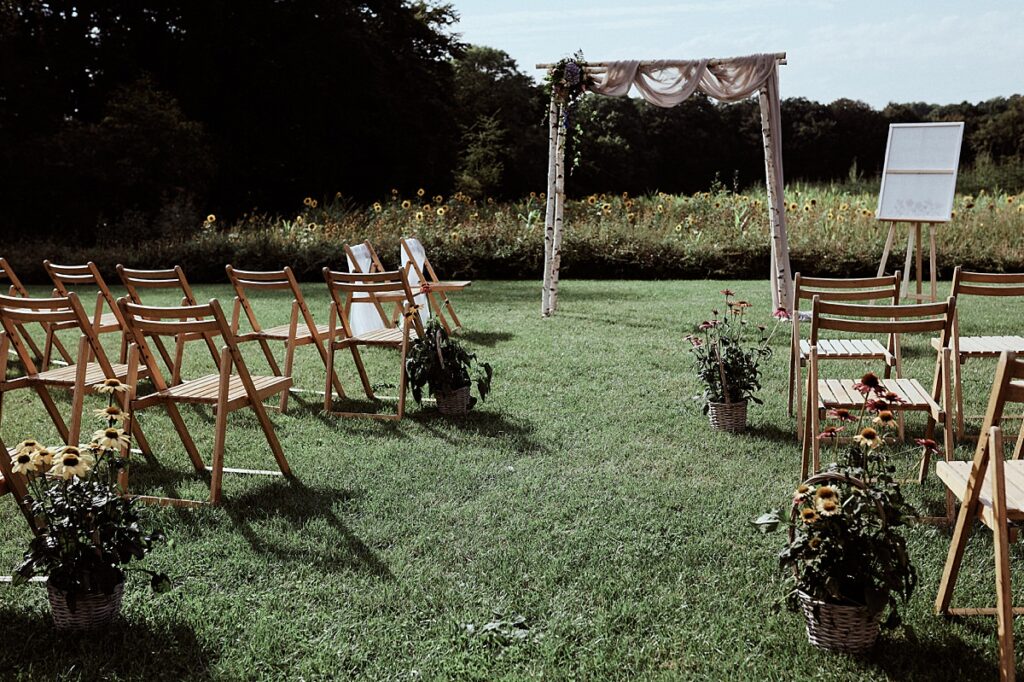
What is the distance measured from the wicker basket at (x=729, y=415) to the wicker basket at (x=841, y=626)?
235 cm

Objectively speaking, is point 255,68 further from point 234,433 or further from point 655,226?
point 234,433

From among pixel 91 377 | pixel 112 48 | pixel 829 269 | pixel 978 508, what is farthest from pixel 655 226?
pixel 112 48

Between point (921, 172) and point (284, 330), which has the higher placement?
point (921, 172)

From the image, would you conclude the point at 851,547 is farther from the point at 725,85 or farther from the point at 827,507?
the point at 725,85

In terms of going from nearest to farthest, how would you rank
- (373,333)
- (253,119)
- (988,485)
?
(988,485) → (373,333) → (253,119)

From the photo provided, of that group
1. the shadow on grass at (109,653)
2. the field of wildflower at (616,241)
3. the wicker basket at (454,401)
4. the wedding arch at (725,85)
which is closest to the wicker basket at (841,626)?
the shadow on grass at (109,653)

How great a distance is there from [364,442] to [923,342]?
5.37 metres

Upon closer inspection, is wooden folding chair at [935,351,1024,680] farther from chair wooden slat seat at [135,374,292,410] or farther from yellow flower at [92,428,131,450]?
chair wooden slat seat at [135,374,292,410]

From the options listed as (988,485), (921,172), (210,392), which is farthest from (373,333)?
(921,172)

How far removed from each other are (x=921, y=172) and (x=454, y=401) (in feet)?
19.6

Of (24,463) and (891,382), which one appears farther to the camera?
(891,382)

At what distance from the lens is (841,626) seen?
261 cm

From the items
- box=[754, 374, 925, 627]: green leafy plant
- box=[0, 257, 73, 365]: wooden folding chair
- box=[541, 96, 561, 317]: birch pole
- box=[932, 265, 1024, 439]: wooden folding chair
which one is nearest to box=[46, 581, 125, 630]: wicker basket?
box=[754, 374, 925, 627]: green leafy plant

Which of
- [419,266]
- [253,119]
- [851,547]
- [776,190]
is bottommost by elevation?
[851,547]
